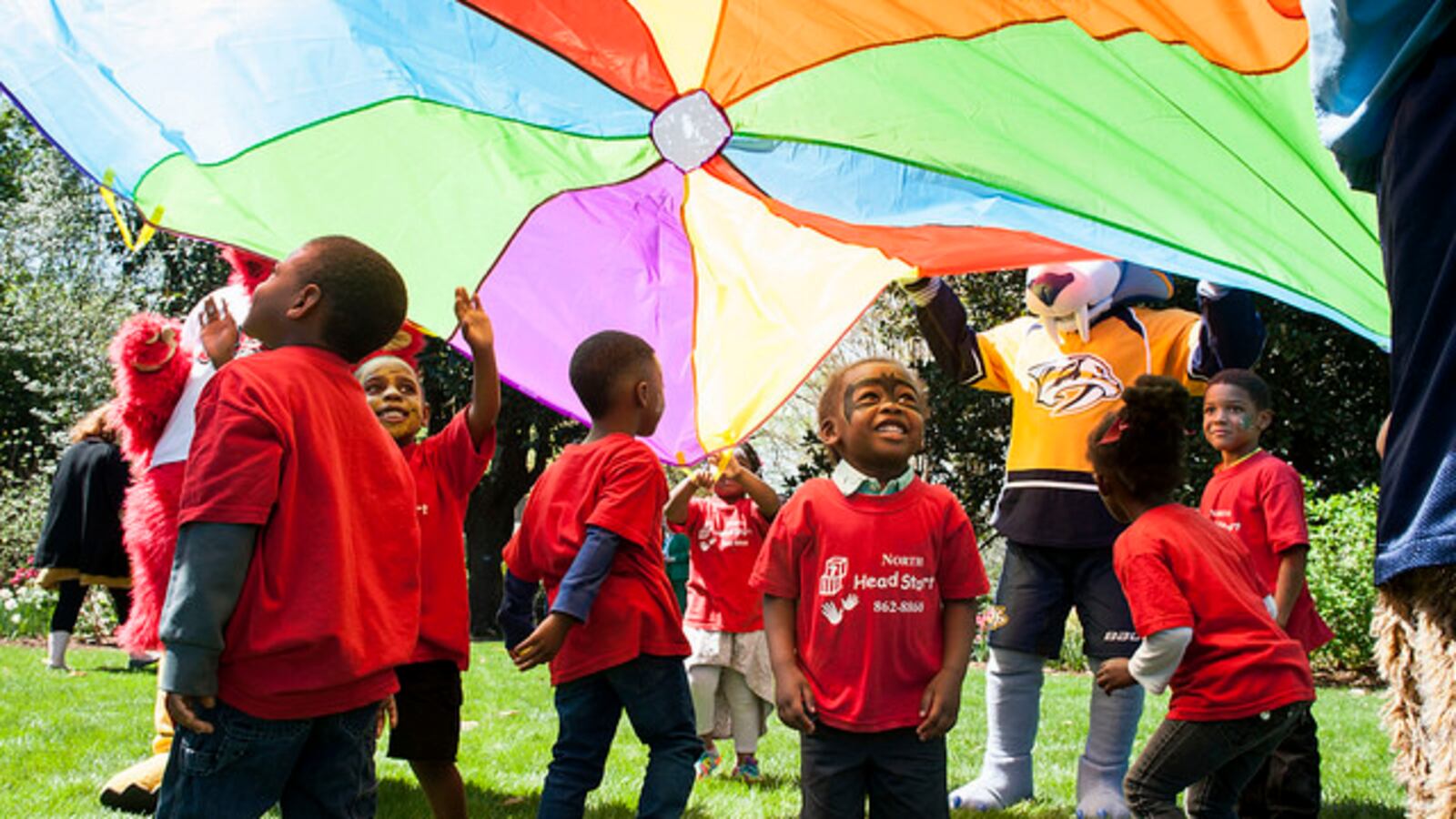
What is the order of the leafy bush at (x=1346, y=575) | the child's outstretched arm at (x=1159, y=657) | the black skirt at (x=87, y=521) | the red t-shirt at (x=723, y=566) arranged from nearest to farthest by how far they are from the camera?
1. the child's outstretched arm at (x=1159, y=657)
2. the red t-shirt at (x=723, y=566)
3. the black skirt at (x=87, y=521)
4. the leafy bush at (x=1346, y=575)

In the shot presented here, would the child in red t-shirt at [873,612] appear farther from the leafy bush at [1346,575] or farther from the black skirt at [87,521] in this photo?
the leafy bush at [1346,575]

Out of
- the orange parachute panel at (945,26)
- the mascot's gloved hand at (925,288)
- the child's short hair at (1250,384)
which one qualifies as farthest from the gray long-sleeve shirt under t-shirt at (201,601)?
the child's short hair at (1250,384)

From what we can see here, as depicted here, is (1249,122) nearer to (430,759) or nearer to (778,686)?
(778,686)

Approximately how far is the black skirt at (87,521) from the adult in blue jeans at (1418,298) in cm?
839

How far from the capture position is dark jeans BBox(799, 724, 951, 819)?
2.85 metres

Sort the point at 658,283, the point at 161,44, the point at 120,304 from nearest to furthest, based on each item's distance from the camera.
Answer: the point at 161,44 < the point at 658,283 < the point at 120,304

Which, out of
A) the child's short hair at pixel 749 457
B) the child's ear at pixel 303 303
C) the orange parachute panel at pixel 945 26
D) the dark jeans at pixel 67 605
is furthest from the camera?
the dark jeans at pixel 67 605

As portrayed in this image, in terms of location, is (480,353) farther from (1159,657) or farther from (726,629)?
(726,629)

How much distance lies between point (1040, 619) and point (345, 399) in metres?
2.78

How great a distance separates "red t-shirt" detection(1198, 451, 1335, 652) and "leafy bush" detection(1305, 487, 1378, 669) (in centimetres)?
730

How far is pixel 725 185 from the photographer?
448 centimetres

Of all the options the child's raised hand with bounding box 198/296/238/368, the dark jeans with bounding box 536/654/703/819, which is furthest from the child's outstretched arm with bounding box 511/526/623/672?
the child's raised hand with bounding box 198/296/238/368

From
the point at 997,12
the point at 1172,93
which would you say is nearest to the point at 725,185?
the point at 997,12

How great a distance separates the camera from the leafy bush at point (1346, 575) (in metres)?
10.7
